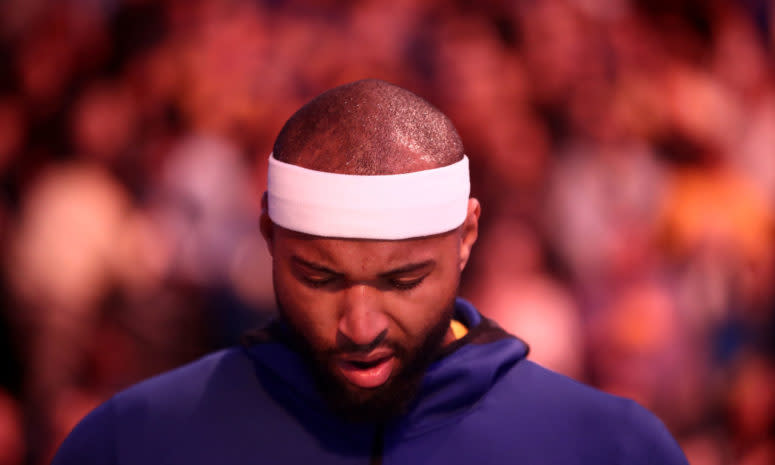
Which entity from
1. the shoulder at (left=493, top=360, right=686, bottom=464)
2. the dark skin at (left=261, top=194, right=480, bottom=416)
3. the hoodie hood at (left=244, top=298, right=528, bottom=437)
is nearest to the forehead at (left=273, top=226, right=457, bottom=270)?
the dark skin at (left=261, top=194, right=480, bottom=416)

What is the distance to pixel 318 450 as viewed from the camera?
1.60 m

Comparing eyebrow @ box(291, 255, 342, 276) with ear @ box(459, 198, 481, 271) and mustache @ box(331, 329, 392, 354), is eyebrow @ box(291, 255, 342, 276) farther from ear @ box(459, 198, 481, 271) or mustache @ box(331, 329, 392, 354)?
ear @ box(459, 198, 481, 271)

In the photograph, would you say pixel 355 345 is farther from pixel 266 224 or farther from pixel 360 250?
pixel 266 224

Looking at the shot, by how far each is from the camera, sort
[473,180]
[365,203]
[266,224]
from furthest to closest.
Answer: [473,180]
[266,224]
[365,203]

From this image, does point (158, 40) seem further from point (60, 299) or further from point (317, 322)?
point (317, 322)

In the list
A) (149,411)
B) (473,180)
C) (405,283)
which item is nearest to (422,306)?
(405,283)

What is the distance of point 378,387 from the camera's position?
5.02 feet

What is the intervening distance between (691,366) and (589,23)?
1.40m

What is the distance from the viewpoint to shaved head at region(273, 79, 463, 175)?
4.84ft

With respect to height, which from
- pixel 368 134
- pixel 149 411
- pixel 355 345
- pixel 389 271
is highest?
pixel 368 134

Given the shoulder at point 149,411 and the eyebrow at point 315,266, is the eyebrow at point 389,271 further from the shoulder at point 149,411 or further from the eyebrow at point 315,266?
the shoulder at point 149,411

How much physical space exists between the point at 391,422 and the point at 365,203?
414 mm

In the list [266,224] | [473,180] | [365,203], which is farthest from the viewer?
[473,180]

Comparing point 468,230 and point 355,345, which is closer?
point 355,345
